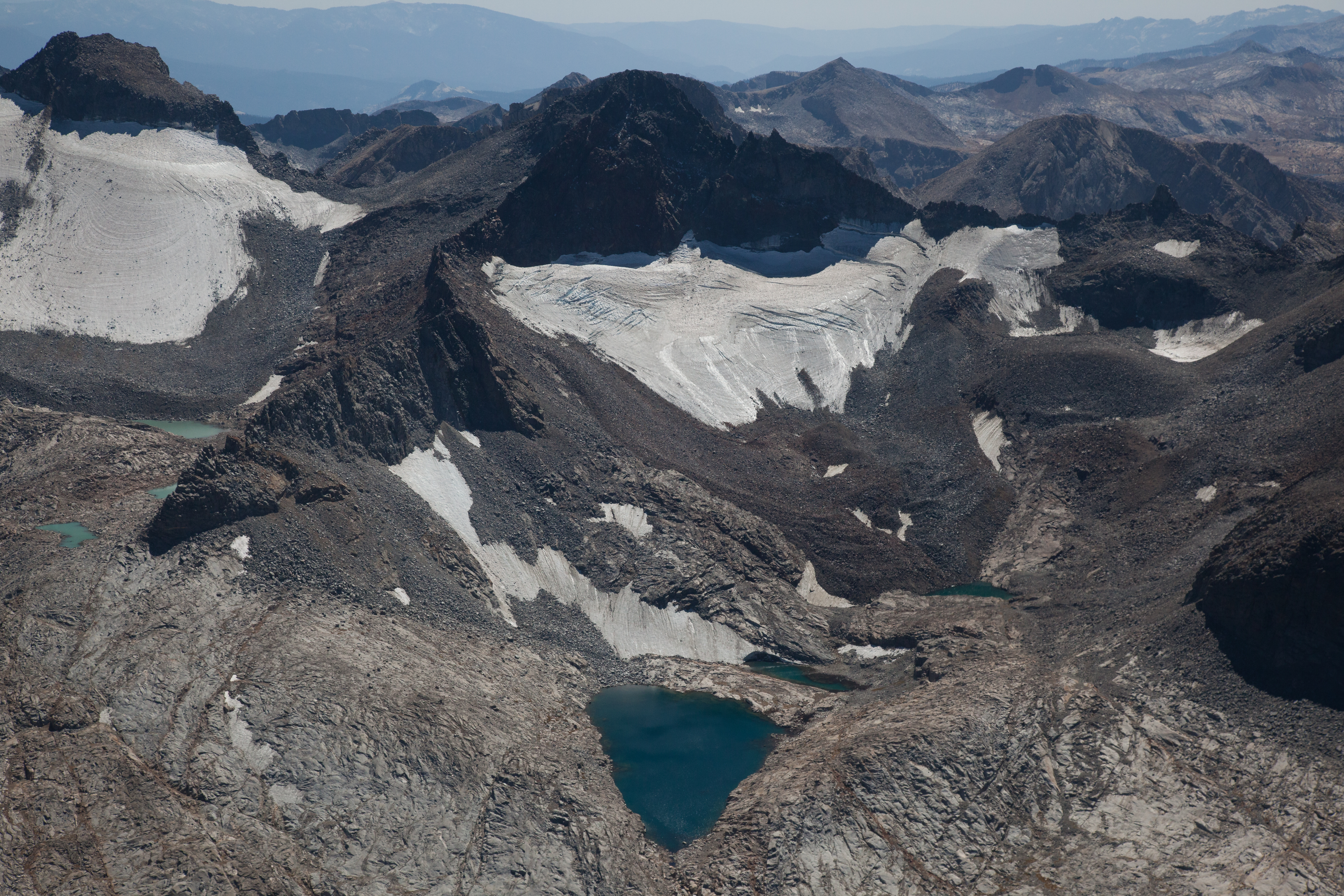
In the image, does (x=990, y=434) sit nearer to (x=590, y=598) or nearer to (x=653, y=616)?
(x=653, y=616)

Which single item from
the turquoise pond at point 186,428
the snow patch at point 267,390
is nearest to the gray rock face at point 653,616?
the snow patch at point 267,390

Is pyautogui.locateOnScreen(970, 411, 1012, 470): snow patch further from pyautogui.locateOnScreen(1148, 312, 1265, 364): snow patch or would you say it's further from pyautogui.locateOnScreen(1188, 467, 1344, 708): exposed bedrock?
pyautogui.locateOnScreen(1188, 467, 1344, 708): exposed bedrock

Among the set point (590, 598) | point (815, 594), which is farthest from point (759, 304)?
point (590, 598)

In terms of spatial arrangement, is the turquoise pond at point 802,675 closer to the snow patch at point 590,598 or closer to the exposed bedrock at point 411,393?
the snow patch at point 590,598

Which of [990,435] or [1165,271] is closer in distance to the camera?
[990,435]

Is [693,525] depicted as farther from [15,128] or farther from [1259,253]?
[15,128]

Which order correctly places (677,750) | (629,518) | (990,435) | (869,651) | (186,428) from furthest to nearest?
1. (990,435)
2. (186,428)
3. (629,518)
4. (869,651)
5. (677,750)
